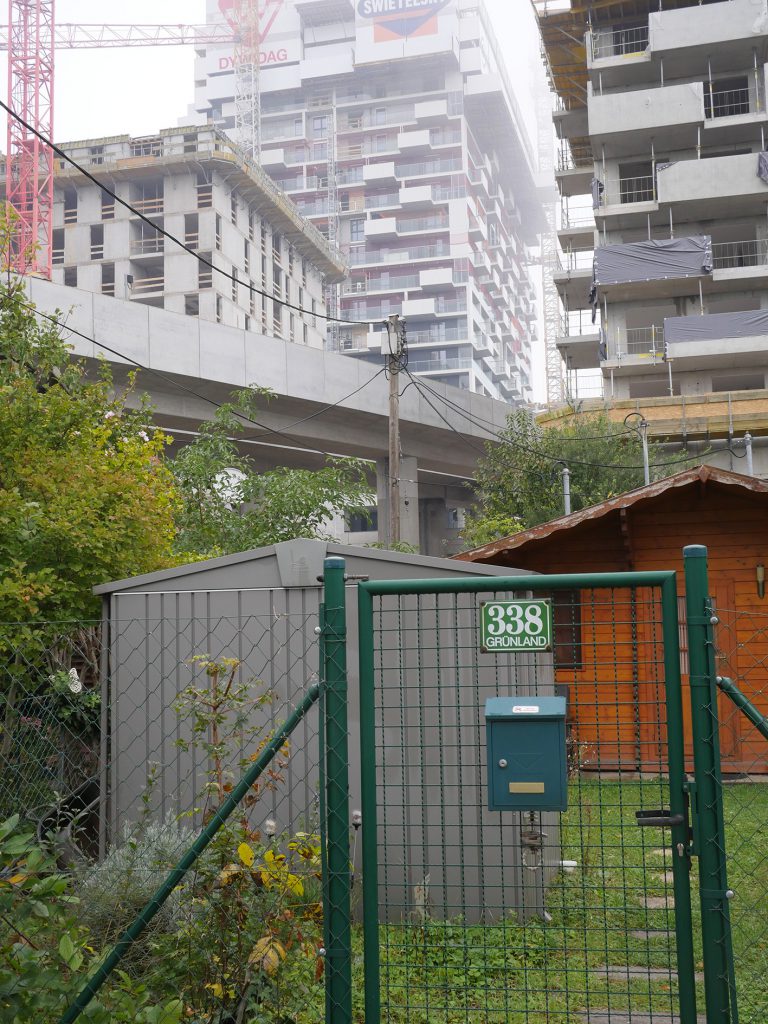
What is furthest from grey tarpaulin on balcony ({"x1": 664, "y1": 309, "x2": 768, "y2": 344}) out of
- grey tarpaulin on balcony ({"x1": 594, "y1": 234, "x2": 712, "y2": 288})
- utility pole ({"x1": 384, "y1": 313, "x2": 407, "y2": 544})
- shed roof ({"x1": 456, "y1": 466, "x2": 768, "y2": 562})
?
shed roof ({"x1": 456, "y1": 466, "x2": 768, "y2": 562})

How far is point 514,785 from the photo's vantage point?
4.03m

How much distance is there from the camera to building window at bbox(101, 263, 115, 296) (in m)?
82.9

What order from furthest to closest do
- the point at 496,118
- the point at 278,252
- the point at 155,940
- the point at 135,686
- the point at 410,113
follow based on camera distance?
the point at 496,118 → the point at 410,113 → the point at 278,252 → the point at 135,686 → the point at 155,940

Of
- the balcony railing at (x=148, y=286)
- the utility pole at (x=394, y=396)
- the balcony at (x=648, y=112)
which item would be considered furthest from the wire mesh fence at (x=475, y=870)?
the balcony railing at (x=148, y=286)

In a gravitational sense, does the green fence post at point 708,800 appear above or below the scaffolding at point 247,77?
below

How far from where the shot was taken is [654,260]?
51219 millimetres

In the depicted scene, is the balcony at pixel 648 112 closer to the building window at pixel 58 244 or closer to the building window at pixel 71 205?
the building window at pixel 71 205

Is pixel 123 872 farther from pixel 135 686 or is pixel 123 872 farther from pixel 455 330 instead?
pixel 455 330

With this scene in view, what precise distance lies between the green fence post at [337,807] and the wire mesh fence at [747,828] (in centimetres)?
144

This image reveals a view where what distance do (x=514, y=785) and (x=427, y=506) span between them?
205 ft

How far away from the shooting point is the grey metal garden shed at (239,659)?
623 cm

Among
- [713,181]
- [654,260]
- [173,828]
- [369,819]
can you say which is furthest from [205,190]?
[369,819]

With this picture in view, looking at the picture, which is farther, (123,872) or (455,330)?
(455,330)

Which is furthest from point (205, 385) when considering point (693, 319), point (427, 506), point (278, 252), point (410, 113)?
point (410, 113)
